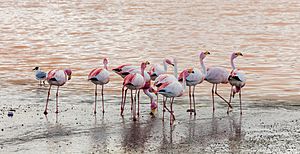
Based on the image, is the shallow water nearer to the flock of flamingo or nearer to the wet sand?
the wet sand

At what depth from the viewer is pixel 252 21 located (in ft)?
132

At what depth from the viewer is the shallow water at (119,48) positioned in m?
13.4

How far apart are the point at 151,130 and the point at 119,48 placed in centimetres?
1568

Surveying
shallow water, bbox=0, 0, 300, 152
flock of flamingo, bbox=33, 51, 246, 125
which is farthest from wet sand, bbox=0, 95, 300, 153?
flock of flamingo, bbox=33, 51, 246, 125

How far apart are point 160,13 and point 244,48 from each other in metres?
20.5

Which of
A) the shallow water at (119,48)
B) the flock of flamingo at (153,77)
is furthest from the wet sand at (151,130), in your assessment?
the flock of flamingo at (153,77)

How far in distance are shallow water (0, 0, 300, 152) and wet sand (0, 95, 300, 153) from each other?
41 millimetres

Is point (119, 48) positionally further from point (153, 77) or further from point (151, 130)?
point (151, 130)

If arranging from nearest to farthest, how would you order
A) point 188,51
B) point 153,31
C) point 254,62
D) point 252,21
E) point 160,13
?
1. point 254,62
2. point 188,51
3. point 153,31
4. point 252,21
5. point 160,13

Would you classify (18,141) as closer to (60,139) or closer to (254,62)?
(60,139)

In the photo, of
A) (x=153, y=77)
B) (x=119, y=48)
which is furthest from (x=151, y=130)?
(x=119, y=48)

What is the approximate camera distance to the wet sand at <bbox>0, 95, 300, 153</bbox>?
1112 centimetres

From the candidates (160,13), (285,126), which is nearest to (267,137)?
(285,126)

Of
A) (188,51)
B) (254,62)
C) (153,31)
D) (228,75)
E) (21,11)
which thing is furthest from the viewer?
(21,11)
